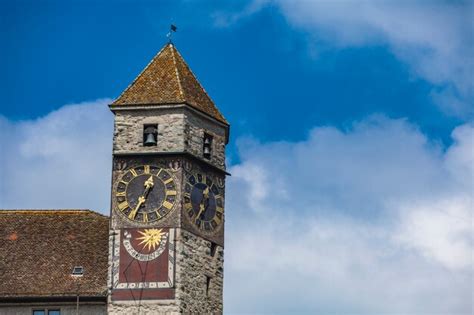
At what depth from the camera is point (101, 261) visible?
87.2 metres

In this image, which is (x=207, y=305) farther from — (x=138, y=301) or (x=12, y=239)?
(x=12, y=239)

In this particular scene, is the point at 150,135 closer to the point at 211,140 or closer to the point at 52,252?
the point at 211,140

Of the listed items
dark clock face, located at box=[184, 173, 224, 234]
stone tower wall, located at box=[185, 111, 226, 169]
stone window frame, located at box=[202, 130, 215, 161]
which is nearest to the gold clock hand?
dark clock face, located at box=[184, 173, 224, 234]

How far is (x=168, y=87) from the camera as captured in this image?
89.4 m

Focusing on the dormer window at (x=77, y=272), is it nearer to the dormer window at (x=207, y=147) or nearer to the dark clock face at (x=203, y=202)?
the dark clock face at (x=203, y=202)

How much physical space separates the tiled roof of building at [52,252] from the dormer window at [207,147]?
4.92 metres

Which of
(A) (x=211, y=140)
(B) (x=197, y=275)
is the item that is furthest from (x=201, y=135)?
(B) (x=197, y=275)

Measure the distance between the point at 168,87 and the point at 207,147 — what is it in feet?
9.59

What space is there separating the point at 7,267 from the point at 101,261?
3.69 meters

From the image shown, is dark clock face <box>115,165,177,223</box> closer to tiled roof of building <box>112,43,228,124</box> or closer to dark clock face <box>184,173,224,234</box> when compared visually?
dark clock face <box>184,173,224,234</box>

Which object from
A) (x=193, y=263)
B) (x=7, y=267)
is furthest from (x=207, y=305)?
(x=7, y=267)

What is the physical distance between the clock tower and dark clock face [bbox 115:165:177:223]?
0.04m

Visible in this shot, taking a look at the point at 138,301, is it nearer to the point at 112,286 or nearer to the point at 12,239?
the point at 112,286

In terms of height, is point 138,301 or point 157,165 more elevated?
point 157,165
